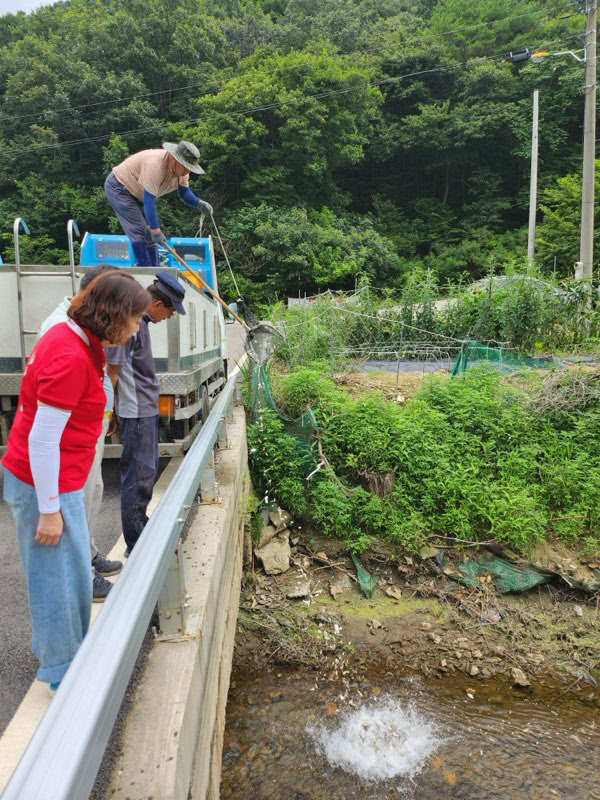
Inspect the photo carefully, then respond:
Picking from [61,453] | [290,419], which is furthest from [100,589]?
[290,419]

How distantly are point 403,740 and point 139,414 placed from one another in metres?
3.72

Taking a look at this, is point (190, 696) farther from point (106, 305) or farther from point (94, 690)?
point (106, 305)

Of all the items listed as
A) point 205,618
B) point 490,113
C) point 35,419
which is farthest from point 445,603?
point 490,113

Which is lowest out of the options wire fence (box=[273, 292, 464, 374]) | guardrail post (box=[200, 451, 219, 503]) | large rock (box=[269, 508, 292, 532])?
large rock (box=[269, 508, 292, 532])

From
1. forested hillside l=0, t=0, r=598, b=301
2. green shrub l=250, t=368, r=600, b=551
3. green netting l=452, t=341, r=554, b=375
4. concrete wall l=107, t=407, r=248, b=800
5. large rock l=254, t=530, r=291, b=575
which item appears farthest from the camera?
forested hillside l=0, t=0, r=598, b=301

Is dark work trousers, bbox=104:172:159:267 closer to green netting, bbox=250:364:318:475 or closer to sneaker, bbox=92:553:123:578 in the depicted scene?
green netting, bbox=250:364:318:475

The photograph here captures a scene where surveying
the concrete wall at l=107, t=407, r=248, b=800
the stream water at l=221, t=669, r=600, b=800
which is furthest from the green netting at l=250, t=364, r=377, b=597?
the concrete wall at l=107, t=407, r=248, b=800

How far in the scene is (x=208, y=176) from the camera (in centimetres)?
2694

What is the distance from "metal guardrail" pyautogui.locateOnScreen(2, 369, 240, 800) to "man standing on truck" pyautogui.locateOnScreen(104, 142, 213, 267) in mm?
3741

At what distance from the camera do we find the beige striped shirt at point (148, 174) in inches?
189

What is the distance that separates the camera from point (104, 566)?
2.99 m

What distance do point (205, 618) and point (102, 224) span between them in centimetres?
3008

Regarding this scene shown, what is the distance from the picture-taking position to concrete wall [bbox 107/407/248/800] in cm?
171

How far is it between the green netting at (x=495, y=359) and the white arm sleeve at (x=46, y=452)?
328 inches
